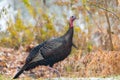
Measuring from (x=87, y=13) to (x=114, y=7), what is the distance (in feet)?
3.37

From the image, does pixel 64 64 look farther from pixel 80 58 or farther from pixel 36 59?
pixel 36 59

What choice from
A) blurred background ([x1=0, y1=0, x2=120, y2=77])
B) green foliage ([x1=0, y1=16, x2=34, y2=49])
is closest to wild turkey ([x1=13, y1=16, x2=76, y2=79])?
blurred background ([x1=0, y1=0, x2=120, y2=77])

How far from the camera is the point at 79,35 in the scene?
19094 millimetres

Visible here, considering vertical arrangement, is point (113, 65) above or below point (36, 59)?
below

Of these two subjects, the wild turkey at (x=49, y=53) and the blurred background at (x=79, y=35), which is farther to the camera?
the blurred background at (x=79, y=35)

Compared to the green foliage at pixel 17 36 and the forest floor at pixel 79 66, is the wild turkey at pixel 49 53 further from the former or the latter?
the green foliage at pixel 17 36

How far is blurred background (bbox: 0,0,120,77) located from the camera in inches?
672

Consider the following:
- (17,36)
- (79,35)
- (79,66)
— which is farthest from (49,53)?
(17,36)

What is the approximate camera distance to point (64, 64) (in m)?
17.7

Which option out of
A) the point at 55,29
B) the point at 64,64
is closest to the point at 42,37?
the point at 55,29

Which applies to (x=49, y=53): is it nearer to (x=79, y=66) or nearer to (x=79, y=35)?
(x=79, y=66)

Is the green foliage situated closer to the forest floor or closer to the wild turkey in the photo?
the forest floor

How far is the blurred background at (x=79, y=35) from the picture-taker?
56.0ft

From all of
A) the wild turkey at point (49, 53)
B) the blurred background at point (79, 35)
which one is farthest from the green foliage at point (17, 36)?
the wild turkey at point (49, 53)
